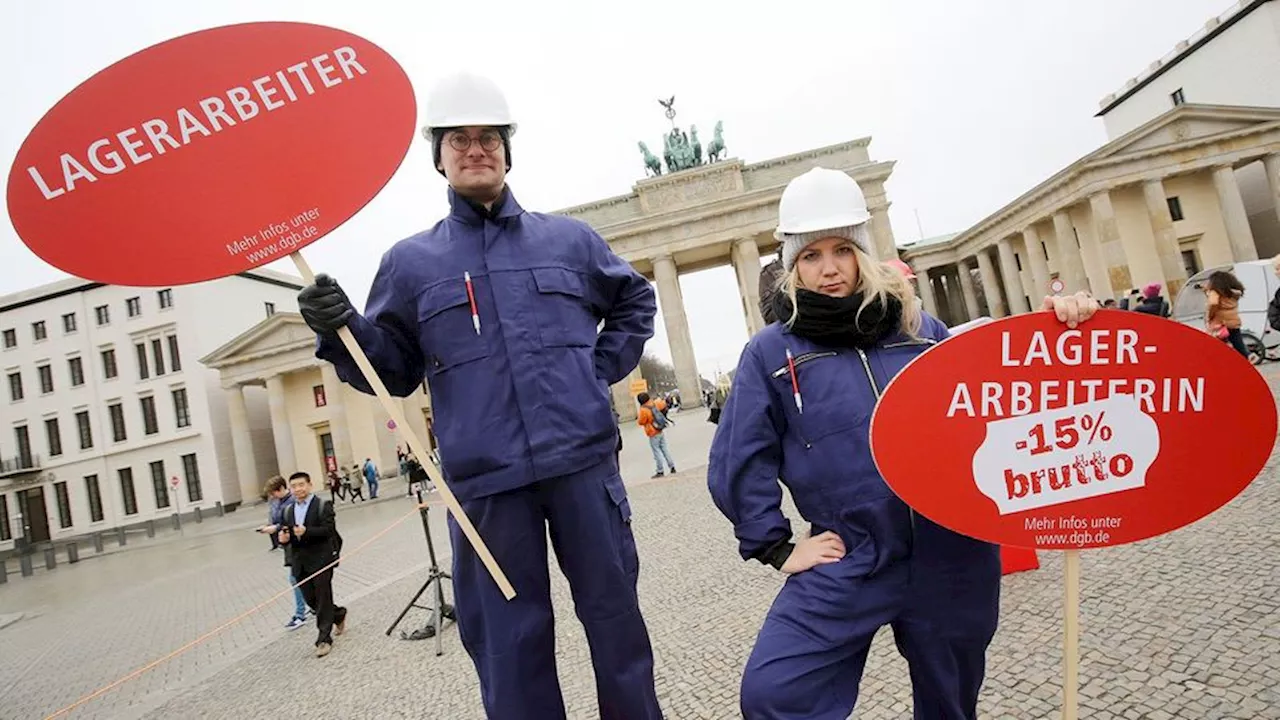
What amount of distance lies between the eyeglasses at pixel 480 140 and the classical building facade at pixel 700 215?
108 ft

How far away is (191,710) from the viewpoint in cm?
489

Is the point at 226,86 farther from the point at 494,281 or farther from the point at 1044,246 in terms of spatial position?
the point at 1044,246

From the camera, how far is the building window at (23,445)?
132 ft

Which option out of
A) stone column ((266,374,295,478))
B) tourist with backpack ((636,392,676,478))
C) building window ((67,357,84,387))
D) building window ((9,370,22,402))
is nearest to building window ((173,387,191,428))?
building window ((67,357,84,387))

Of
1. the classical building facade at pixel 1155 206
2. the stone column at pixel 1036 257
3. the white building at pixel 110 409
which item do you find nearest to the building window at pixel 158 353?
the white building at pixel 110 409

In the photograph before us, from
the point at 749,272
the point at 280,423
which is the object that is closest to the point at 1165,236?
the point at 749,272

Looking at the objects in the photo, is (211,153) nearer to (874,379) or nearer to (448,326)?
(448,326)

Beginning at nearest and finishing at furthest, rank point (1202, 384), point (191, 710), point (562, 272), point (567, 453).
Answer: point (1202, 384) → point (567, 453) → point (562, 272) → point (191, 710)

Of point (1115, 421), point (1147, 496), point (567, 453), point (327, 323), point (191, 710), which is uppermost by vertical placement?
point (327, 323)

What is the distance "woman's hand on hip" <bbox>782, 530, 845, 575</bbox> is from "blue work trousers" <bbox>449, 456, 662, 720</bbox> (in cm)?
52

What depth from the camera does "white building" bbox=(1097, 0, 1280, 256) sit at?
3522 centimetres

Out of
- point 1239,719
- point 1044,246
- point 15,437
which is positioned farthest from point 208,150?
point 15,437

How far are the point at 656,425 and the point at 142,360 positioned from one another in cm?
4087

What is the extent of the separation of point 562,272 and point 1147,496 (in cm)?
169
